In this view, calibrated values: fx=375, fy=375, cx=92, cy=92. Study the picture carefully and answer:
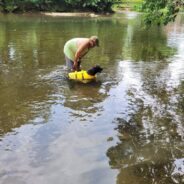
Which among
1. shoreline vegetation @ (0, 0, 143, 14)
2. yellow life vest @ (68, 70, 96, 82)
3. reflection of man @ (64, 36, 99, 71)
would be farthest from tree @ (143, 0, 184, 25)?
shoreline vegetation @ (0, 0, 143, 14)

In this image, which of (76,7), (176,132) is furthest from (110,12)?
(176,132)

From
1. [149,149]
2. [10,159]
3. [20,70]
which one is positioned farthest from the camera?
[20,70]

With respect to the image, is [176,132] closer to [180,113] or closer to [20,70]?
[180,113]

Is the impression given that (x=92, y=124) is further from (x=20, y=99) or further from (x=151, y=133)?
(x=20, y=99)

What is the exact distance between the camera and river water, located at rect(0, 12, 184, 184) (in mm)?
6473

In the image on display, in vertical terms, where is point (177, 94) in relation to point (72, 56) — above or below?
below

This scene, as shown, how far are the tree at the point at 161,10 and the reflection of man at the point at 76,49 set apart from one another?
2.65 metres

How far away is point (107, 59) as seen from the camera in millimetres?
16828

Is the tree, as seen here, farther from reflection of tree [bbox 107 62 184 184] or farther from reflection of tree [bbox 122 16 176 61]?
reflection of tree [bbox 122 16 176 61]

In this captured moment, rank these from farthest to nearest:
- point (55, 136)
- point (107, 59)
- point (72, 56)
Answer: point (107, 59) → point (72, 56) → point (55, 136)

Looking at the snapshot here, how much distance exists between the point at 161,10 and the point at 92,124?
6708mm

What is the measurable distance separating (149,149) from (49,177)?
215cm

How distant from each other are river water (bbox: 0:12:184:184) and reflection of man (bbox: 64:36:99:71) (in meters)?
0.65

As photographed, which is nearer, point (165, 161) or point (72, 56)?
point (165, 161)
